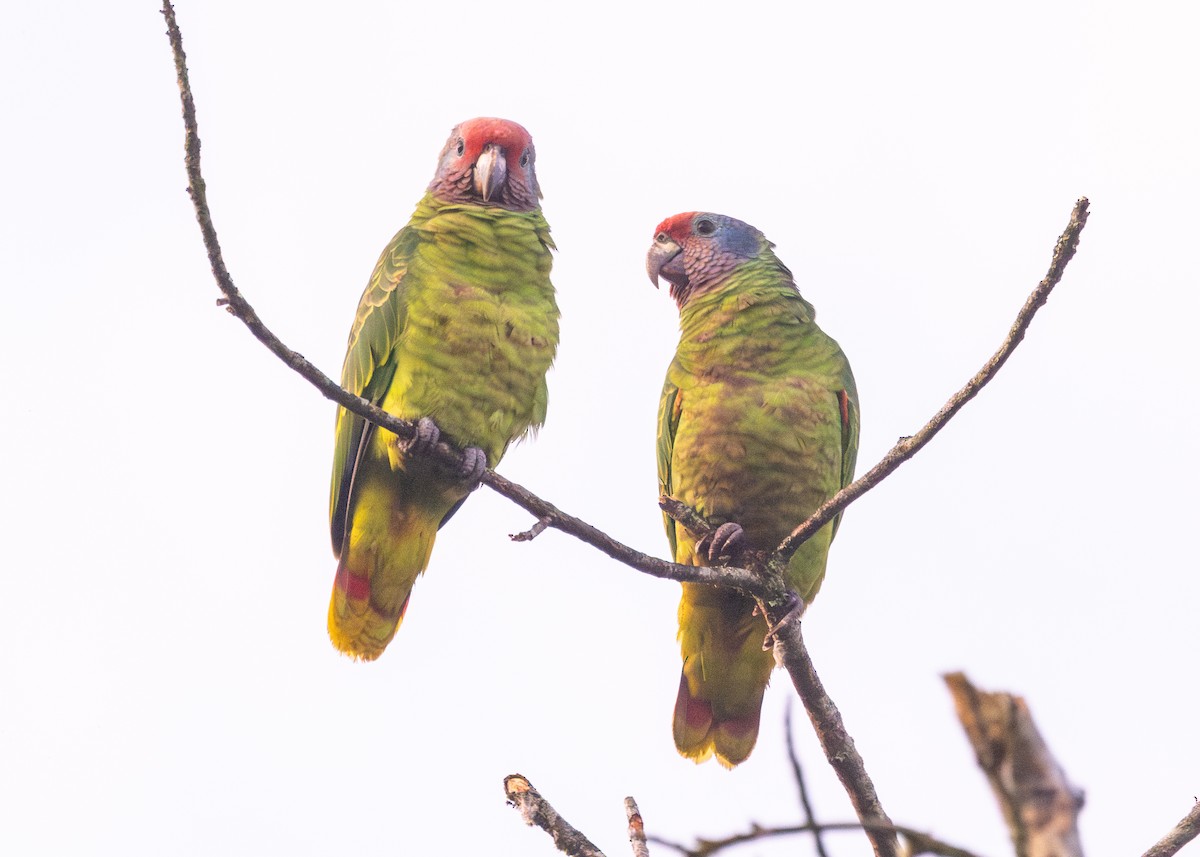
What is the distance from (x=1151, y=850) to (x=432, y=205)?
12.3 ft

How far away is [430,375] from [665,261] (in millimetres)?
2130

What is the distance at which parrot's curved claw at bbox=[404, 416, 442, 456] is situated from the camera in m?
4.60

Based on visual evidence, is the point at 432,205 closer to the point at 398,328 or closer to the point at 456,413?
the point at 398,328

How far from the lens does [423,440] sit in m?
4.61

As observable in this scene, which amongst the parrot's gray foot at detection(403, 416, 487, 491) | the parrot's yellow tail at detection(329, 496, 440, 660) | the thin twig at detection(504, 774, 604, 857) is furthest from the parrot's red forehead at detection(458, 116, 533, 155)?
the thin twig at detection(504, 774, 604, 857)

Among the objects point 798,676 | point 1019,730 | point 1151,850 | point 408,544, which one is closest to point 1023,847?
point 1019,730

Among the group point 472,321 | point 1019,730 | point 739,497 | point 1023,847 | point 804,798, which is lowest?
point 1023,847

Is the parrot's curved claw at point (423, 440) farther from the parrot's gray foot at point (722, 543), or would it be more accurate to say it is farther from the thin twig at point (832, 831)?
the thin twig at point (832, 831)

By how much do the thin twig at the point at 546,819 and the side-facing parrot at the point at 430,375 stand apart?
138 cm

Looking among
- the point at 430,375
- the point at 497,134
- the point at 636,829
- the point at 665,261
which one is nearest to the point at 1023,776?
the point at 636,829

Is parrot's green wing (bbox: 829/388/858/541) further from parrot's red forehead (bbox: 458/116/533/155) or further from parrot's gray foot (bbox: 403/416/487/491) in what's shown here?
parrot's red forehead (bbox: 458/116/533/155)

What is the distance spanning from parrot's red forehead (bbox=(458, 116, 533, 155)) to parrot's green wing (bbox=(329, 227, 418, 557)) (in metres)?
0.64

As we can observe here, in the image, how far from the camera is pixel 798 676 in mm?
4117

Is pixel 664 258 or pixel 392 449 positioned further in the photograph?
pixel 664 258
